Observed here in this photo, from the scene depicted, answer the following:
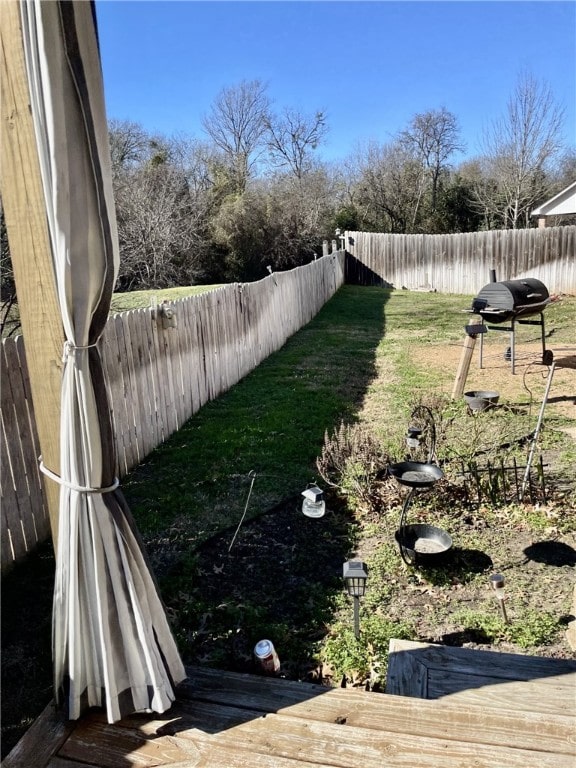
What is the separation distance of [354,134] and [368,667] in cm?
3424

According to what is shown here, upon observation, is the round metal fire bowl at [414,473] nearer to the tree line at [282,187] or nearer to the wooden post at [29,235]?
the wooden post at [29,235]

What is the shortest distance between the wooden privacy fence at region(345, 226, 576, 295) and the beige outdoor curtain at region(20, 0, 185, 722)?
17.2 meters

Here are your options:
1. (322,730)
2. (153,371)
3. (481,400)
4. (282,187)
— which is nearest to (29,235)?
(322,730)

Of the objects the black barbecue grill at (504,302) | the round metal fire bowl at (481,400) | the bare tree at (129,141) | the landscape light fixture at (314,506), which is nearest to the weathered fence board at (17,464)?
the landscape light fixture at (314,506)

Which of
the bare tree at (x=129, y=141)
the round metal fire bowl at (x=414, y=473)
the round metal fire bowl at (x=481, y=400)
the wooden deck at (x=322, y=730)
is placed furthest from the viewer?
the bare tree at (x=129, y=141)

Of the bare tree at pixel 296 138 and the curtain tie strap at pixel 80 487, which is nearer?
the curtain tie strap at pixel 80 487

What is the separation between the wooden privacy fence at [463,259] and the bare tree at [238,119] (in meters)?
8.94

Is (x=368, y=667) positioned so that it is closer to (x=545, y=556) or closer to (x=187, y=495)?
(x=545, y=556)

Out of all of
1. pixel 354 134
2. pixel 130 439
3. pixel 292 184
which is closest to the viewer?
pixel 130 439

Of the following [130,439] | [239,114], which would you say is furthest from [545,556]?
[239,114]

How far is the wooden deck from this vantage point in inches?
71.8

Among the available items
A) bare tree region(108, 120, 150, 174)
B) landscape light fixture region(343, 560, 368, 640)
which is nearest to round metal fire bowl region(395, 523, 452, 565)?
landscape light fixture region(343, 560, 368, 640)

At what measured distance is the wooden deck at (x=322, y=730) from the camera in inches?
71.8

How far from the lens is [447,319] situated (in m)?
13.1
